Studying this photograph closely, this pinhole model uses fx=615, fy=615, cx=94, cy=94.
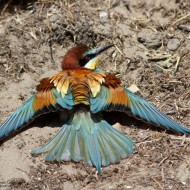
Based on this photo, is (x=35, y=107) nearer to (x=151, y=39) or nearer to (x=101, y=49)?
(x=101, y=49)

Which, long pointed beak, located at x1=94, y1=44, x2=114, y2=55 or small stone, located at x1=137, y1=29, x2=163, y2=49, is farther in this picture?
small stone, located at x1=137, y1=29, x2=163, y2=49

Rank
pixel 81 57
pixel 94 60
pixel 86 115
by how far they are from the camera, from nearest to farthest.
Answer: pixel 86 115 < pixel 81 57 < pixel 94 60

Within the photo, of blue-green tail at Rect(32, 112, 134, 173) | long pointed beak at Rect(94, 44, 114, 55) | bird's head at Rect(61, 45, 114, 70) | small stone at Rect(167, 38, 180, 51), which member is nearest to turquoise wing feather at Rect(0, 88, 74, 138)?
blue-green tail at Rect(32, 112, 134, 173)

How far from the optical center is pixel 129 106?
4.67 metres

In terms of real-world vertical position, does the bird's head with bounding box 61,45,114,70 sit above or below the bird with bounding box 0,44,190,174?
above

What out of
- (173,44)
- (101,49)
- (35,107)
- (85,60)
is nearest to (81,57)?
(85,60)

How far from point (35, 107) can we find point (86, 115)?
0.40m

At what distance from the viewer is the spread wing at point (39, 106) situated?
4.53 metres

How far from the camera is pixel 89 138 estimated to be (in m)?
4.45

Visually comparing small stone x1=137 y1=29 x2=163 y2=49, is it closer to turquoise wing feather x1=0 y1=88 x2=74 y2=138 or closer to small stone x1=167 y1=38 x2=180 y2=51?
small stone x1=167 y1=38 x2=180 y2=51

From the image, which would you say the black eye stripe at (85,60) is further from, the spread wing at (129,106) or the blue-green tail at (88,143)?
the blue-green tail at (88,143)

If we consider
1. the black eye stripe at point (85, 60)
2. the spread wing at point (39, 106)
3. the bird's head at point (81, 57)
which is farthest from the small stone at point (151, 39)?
the spread wing at point (39, 106)

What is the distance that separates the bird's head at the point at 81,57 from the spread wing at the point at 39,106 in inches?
13.5

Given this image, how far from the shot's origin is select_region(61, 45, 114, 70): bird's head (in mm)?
5066
